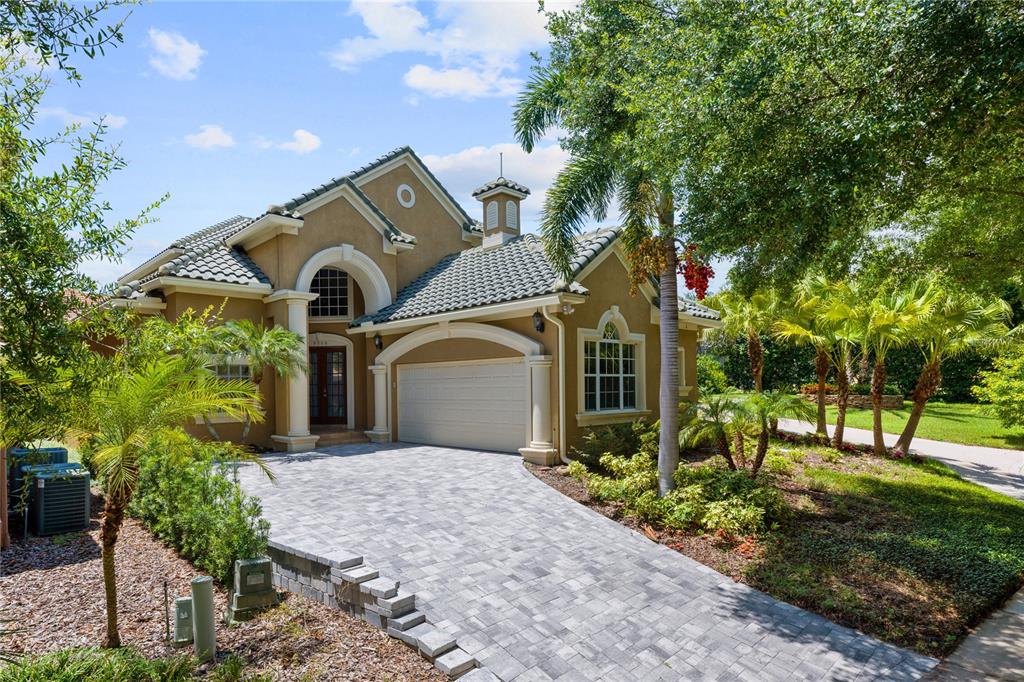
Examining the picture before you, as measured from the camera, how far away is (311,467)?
12.4 meters

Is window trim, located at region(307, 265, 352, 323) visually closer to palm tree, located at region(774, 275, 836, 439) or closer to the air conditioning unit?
the air conditioning unit

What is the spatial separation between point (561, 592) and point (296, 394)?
10.5 meters

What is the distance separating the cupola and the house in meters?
0.05

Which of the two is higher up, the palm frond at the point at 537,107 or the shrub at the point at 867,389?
the palm frond at the point at 537,107

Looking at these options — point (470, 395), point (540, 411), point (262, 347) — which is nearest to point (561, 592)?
point (540, 411)

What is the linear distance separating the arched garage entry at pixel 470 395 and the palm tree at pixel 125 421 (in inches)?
316

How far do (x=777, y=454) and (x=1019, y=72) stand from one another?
34.9ft

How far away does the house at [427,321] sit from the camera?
13.0 metres

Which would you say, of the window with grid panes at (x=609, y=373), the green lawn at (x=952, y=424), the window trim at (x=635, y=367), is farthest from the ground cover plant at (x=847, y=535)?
the green lawn at (x=952, y=424)

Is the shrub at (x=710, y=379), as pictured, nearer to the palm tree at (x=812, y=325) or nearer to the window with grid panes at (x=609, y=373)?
the palm tree at (x=812, y=325)

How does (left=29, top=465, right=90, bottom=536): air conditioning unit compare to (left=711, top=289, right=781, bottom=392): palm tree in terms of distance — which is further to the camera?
(left=711, top=289, right=781, bottom=392): palm tree

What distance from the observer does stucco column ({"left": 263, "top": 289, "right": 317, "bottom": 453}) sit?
14695 millimetres

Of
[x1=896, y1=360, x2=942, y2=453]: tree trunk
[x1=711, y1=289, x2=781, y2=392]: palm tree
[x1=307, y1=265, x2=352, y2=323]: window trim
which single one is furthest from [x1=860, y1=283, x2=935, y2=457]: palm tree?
[x1=307, y1=265, x2=352, y2=323]: window trim

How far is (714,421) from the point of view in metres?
10.4
